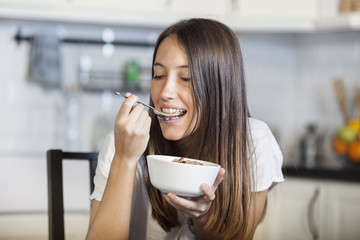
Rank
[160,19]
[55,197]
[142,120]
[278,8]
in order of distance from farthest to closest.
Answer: [278,8] < [160,19] < [55,197] < [142,120]

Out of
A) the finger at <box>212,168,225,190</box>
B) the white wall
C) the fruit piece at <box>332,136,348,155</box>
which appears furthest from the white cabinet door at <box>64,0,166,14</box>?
the finger at <box>212,168,225,190</box>

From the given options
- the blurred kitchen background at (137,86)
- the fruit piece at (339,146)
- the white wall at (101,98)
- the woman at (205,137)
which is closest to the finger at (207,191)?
the woman at (205,137)

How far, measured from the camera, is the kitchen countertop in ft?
7.87

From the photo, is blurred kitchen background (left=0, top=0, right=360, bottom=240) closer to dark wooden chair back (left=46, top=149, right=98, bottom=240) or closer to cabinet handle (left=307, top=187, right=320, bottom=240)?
cabinet handle (left=307, top=187, right=320, bottom=240)

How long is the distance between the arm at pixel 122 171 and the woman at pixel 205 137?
31 millimetres

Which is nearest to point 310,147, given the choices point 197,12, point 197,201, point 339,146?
point 339,146

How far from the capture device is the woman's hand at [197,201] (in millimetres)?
960

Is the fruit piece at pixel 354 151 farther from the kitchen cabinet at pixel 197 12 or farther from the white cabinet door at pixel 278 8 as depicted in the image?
the white cabinet door at pixel 278 8

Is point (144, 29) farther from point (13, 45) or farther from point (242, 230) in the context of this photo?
point (242, 230)

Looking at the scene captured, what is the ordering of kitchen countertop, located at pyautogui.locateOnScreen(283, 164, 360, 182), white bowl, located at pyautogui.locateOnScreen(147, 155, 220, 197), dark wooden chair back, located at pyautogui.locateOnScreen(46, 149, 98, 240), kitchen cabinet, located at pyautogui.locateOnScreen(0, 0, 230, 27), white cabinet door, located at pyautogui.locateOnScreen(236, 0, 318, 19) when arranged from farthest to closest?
1. white cabinet door, located at pyautogui.locateOnScreen(236, 0, 318, 19)
2. kitchen cabinet, located at pyautogui.locateOnScreen(0, 0, 230, 27)
3. kitchen countertop, located at pyautogui.locateOnScreen(283, 164, 360, 182)
4. dark wooden chair back, located at pyautogui.locateOnScreen(46, 149, 98, 240)
5. white bowl, located at pyautogui.locateOnScreen(147, 155, 220, 197)

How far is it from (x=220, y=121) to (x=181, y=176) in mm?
362

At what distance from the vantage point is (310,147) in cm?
287

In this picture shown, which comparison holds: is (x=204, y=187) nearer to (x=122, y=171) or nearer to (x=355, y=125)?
(x=122, y=171)

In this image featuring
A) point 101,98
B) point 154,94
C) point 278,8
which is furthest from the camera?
point 101,98
